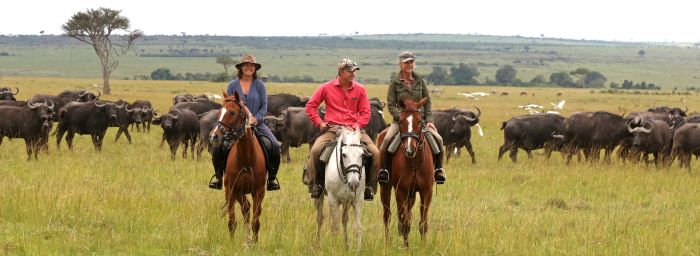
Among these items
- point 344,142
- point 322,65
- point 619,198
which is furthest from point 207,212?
point 322,65

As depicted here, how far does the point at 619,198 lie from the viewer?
569 inches

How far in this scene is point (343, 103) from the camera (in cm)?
938

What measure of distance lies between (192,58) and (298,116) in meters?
159

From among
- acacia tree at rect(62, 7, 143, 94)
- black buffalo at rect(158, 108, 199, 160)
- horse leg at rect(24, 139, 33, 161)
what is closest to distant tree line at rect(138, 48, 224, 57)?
acacia tree at rect(62, 7, 143, 94)

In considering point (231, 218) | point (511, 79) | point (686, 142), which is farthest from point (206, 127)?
point (511, 79)

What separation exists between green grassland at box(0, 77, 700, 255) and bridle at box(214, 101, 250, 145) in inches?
49.0

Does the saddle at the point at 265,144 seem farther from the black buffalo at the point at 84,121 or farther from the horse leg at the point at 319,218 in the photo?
the black buffalo at the point at 84,121

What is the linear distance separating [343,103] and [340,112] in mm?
111

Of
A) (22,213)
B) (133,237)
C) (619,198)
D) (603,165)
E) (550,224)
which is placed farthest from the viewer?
(603,165)

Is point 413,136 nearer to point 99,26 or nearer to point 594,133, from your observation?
point 594,133

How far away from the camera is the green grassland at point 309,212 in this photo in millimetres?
9070

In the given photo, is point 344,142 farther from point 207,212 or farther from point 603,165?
point 603,165

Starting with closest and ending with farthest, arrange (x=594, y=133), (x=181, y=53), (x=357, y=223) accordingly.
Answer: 1. (x=357, y=223)
2. (x=594, y=133)
3. (x=181, y=53)

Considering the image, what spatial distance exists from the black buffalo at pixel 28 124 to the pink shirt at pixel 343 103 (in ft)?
35.5
